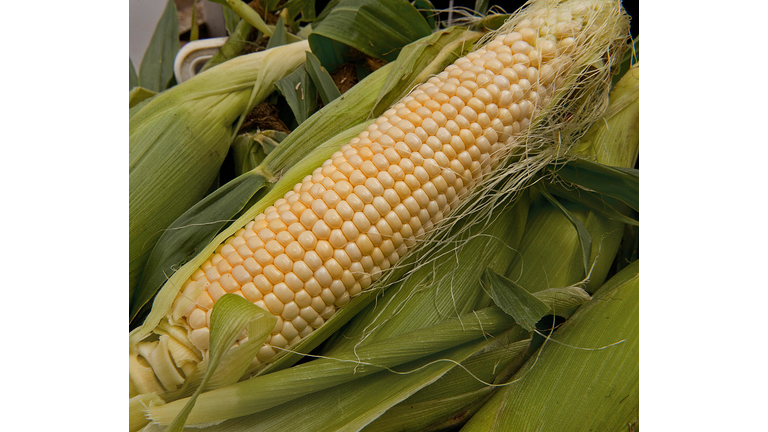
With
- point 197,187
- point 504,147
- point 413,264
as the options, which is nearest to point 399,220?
point 413,264

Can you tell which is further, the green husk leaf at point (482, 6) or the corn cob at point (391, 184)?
the green husk leaf at point (482, 6)

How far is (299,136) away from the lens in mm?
796

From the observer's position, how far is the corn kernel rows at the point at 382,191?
594 millimetres

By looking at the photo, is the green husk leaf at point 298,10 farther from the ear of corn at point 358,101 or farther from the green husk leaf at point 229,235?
the green husk leaf at point 229,235

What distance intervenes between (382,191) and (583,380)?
40 cm

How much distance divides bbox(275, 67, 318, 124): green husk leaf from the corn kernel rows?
27cm

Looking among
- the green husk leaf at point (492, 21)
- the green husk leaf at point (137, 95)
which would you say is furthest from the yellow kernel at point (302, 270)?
the green husk leaf at point (137, 95)

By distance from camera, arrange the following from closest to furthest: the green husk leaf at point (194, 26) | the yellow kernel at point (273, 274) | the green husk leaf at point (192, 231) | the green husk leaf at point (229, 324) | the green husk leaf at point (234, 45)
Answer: the green husk leaf at point (229, 324), the yellow kernel at point (273, 274), the green husk leaf at point (192, 231), the green husk leaf at point (234, 45), the green husk leaf at point (194, 26)

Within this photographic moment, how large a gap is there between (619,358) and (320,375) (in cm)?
43

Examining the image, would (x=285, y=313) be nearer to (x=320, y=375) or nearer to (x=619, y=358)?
(x=320, y=375)

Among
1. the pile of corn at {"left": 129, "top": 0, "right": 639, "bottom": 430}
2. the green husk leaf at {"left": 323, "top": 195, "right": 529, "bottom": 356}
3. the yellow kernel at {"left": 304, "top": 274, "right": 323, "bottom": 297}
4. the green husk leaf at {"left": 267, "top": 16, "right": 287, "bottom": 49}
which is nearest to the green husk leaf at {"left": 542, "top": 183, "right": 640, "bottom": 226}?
the pile of corn at {"left": 129, "top": 0, "right": 639, "bottom": 430}

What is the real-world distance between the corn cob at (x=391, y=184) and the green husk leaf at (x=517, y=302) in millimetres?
138

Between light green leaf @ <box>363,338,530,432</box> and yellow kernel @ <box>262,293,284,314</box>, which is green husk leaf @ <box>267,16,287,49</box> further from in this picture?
light green leaf @ <box>363,338,530,432</box>

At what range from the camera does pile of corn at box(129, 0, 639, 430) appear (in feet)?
1.91
